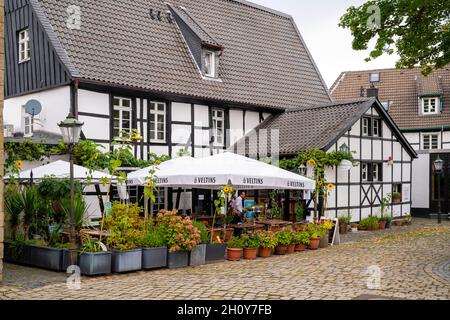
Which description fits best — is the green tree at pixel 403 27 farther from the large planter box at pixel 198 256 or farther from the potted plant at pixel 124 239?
the potted plant at pixel 124 239

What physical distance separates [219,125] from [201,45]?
10.2 feet

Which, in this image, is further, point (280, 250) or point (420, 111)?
point (420, 111)

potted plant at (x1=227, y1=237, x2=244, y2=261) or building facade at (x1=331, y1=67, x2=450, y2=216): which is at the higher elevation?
building facade at (x1=331, y1=67, x2=450, y2=216)

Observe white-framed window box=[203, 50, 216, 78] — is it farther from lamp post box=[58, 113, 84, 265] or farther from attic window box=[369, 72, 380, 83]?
attic window box=[369, 72, 380, 83]

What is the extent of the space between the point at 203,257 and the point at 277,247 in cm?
247

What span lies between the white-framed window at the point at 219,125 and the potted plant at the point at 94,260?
1099 centimetres

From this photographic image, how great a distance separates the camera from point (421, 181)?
98.7ft

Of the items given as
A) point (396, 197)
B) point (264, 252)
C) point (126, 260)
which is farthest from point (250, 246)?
point (396, 197)

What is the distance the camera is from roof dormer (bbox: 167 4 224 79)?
22.6 m

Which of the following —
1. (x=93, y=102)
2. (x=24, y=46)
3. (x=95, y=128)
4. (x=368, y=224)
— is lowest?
(x=368, y=224)

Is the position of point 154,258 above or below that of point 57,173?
below

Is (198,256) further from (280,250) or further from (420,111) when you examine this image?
(420,111)

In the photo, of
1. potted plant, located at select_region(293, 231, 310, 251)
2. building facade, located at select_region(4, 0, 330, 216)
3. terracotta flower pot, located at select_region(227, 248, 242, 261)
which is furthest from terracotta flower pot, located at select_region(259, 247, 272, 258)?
building facade, located at select_region(4, 0, 330, 216)

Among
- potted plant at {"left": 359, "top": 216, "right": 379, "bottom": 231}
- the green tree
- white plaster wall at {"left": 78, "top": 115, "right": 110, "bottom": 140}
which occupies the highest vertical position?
the green tree
